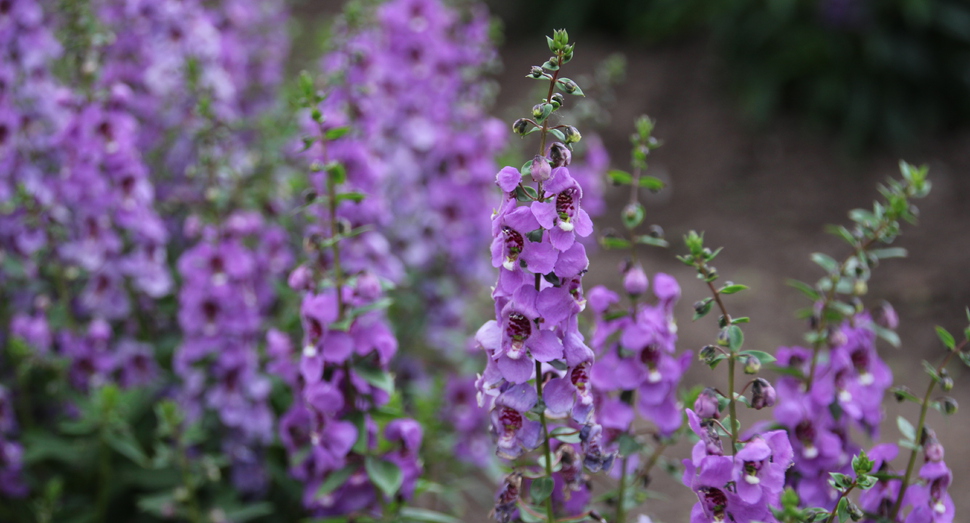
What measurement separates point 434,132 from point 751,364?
1.94 meters

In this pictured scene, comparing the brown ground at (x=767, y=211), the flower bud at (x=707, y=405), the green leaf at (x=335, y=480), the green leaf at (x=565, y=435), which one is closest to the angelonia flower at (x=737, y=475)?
the flower bud at (x=707, y=405)

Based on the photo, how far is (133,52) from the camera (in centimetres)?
279

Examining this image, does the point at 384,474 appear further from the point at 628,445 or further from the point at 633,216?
the point at 633,216

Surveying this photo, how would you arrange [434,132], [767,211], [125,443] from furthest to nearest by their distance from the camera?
[767,211], [434,132], [125,443]

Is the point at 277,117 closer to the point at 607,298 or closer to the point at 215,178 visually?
the point at 215,178

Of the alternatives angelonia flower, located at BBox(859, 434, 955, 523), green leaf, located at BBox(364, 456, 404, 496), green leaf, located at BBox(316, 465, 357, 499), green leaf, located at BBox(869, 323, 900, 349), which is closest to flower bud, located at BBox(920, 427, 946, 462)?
angelonia flower, located at BBox(859, 434, 955, 523)

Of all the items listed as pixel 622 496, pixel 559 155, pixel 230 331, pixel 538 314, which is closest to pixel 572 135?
pixel 559 155

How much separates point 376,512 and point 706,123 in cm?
582

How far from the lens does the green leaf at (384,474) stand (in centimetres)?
167

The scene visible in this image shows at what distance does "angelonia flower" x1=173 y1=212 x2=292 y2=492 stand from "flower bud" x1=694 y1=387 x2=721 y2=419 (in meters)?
1.40

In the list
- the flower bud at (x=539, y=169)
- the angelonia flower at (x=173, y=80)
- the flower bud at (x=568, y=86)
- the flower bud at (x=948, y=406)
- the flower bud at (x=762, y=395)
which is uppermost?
the angelonia flower at (x=173, y=80)

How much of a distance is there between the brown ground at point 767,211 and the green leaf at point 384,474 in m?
2.14

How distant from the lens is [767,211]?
6.06 m

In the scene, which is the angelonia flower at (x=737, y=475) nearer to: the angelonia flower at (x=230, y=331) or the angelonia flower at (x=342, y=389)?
the angelonia flower at (x=342, y=389)
